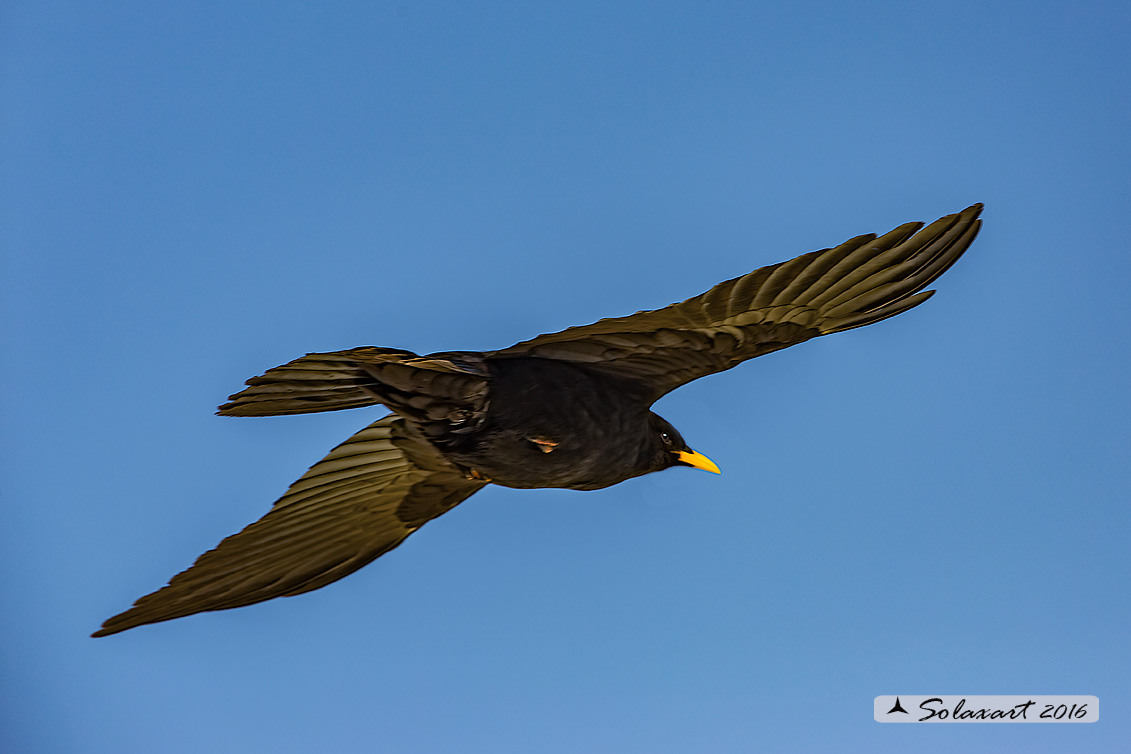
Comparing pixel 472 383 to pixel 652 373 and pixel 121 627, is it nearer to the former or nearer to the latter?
pixel 652 373

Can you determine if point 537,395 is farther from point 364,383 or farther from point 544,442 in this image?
point 364,383

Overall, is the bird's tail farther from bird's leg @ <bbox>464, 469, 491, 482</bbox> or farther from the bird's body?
bird's leg @ <bbox>464, 469, 491, 482</bbox>

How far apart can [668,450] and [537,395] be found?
2.70ft

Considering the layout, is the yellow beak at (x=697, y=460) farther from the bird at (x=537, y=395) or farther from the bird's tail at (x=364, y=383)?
the bird's tail at (x=364, y=383)

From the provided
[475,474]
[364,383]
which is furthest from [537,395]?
[364,383]

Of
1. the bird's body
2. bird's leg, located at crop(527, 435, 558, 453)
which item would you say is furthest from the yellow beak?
bird's leg, located at crop(527, 435, 558, 453)

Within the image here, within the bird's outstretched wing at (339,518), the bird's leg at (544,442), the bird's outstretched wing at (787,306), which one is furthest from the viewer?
the bird's outstretched wing at (339,518)

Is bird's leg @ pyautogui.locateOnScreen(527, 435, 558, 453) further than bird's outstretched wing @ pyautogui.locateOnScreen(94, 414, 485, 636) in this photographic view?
No

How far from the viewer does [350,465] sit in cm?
393

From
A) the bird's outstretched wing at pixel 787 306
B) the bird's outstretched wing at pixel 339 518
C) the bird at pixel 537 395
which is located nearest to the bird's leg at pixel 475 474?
the bird at pixel 537 395

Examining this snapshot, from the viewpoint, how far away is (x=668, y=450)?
3.78 m

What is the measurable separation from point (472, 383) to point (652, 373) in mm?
665

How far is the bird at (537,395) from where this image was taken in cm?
287

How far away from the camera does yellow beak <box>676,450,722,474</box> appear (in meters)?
3.86
